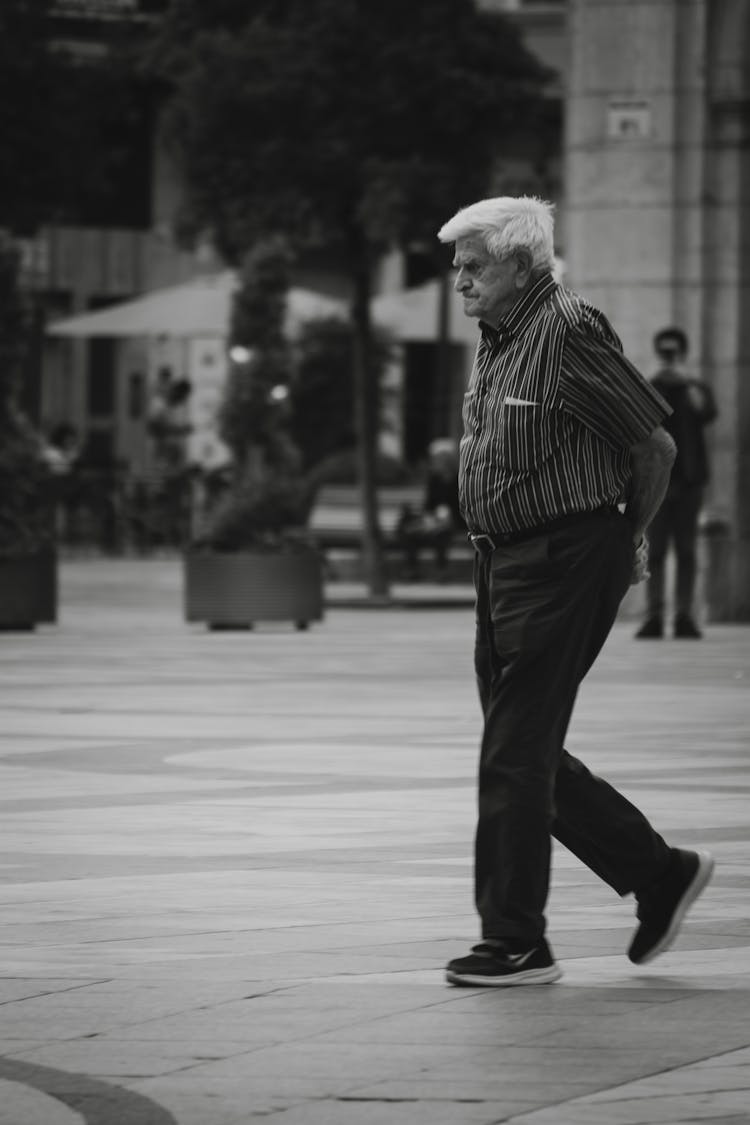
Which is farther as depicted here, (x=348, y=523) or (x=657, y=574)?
(x=348, y=523)

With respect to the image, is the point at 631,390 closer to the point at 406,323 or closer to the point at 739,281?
the point at 739,281

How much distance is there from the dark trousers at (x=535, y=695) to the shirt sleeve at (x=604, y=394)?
191mm

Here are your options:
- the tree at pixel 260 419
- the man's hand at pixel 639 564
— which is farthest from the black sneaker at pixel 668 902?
the tree at pixel 260 419

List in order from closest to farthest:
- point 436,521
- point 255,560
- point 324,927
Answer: point 324,927 < point 255,560 < point 436,521

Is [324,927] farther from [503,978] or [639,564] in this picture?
[639,564]

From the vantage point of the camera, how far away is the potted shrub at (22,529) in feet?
67.5

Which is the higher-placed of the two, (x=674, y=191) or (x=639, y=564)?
(x=674, y=191)

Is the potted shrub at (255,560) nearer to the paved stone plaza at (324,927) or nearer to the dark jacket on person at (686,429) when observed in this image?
the dark jacket on person at (686,429)

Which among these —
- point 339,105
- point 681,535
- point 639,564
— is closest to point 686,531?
point 681,535

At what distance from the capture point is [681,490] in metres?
19.4

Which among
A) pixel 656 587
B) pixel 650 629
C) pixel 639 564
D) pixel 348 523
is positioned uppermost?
pixel 639 564

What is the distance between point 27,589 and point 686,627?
4447 millimetres

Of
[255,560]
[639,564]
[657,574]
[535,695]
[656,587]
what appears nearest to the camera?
[535,695]

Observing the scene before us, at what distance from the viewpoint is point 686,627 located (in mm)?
19703
